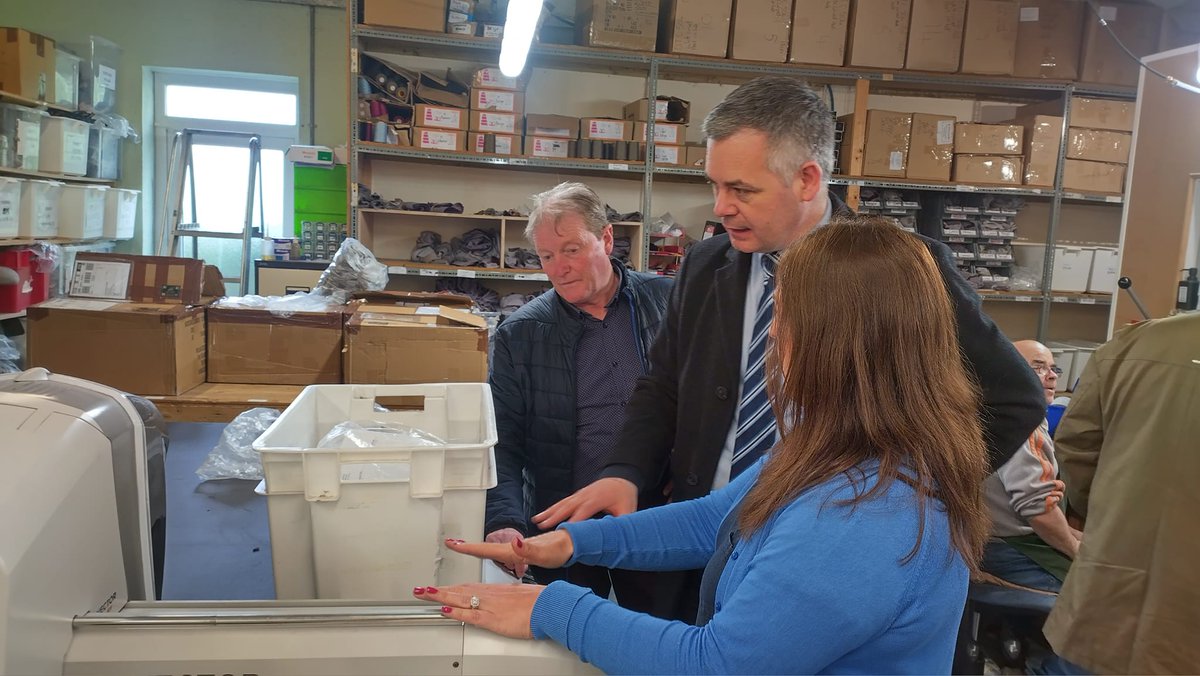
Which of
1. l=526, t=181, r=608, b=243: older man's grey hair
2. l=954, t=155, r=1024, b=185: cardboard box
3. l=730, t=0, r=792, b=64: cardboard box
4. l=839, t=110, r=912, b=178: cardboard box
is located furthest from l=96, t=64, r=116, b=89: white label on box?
l=954, t=155, r=1024, b=185: cardboard box

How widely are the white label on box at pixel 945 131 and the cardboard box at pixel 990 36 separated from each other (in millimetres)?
329

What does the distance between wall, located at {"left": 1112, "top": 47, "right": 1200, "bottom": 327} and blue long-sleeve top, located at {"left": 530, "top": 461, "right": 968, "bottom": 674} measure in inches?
159

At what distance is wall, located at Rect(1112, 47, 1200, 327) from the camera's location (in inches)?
152

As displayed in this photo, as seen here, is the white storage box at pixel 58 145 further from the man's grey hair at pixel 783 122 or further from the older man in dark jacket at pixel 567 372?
A: the man's grey hair at pixel 783 122

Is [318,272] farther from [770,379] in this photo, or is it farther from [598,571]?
[770,379]

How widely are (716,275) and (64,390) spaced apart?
1084mm

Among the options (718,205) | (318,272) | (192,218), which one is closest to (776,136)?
(718,205)

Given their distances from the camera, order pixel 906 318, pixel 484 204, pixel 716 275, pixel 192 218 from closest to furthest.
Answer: pixel 906 318 → pixel 716 275 → pixel 484 204 → pixel 192 218

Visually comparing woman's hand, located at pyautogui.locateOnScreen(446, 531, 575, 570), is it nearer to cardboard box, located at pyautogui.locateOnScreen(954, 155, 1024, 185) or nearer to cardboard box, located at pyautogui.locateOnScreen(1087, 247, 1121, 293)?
cardboard box, located at pyautogui.locateOnScreen(954, 155, 1024, 185)

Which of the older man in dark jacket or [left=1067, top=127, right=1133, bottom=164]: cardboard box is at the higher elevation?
[left=1067, top=127, right=1133, bottom=164]: cardboard box

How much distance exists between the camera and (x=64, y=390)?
103 cm

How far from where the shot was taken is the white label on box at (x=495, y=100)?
4168 mm

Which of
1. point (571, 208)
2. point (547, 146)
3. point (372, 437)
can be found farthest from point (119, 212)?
point (372, 437)

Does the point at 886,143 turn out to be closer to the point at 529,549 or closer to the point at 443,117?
the point at 443,117
